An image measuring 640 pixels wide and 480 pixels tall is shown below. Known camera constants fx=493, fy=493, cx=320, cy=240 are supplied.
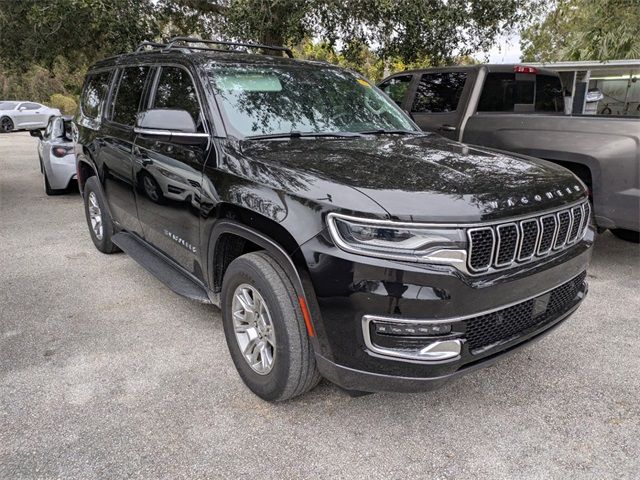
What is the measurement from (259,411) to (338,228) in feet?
4.04

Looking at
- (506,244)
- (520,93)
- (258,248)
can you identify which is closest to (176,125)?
(258,248)

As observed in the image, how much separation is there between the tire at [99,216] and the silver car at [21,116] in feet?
73.2

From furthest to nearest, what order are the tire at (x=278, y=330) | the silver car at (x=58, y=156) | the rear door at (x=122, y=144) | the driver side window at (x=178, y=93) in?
the silver car at (x=58, y=156) < the rear door at (x=122, y=144) < the driver side window at (x=178, y=93) < the tire at (x=278, y=330)

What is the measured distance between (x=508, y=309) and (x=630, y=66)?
31.7ft

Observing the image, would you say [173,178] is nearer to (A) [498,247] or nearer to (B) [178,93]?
(B) [178,93]

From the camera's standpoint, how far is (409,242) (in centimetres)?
213

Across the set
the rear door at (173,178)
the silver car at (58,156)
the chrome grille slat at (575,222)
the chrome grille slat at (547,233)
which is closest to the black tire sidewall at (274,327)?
the rear door at (173,178)

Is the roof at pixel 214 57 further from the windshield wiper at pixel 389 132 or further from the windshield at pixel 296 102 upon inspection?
the windshield wiper at pixel 389 132

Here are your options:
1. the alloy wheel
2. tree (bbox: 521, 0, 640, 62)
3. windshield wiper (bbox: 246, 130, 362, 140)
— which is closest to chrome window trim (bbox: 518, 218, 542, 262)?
the alloy wheel

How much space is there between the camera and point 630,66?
9641mm

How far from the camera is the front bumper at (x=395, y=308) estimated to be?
210 cm

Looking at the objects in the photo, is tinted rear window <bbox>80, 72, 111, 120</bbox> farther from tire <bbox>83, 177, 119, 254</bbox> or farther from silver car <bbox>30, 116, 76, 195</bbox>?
silver car <bbox>30, 116, 76, 195</bbox>

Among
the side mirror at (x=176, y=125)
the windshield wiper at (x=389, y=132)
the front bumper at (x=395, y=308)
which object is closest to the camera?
the front bumper at (x=395, y=308)

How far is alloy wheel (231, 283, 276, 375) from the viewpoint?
2.66m
